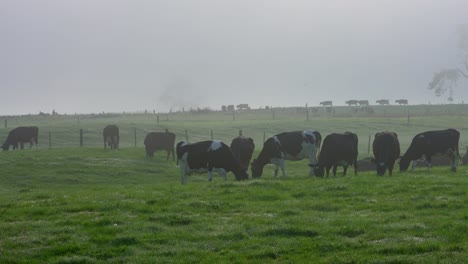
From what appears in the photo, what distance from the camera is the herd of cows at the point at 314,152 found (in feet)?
95.9

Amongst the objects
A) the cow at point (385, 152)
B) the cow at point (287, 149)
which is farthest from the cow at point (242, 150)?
the cow at point (385, 152)

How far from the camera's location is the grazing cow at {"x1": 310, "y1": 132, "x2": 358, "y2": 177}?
101 ft

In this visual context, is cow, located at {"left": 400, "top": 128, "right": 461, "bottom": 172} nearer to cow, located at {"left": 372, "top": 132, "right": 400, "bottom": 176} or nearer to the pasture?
cow, located at {"left": 372, "top": 132, "right": 400, "bottom": 176}

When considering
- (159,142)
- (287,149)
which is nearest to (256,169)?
(287,149)

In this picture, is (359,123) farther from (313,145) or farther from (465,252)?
(465,252)

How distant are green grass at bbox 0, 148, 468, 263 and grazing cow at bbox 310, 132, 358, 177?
6.97m

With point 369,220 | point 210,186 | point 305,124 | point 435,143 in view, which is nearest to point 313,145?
point 435,143

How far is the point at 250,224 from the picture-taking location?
16.1m

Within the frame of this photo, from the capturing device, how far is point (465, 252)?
12523mm

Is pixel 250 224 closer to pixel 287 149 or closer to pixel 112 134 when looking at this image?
pixel 287 149

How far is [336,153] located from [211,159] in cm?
610

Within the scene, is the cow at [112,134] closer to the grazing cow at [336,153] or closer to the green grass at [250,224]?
the grazing cow at [336,153]

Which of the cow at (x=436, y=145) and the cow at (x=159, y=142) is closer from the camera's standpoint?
the cow at (x=436, y=145)

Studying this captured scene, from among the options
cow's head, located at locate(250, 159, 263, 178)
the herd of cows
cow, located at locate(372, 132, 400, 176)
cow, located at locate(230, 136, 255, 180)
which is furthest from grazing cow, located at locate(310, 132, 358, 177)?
cow, located at locate(230, 136, 255, 180)
